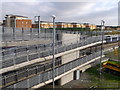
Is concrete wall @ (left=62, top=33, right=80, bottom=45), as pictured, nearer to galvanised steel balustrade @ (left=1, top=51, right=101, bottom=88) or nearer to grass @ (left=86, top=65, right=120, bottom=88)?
galvanised steel balustrade @ (left=1, top=51, right=101, bottom=88)

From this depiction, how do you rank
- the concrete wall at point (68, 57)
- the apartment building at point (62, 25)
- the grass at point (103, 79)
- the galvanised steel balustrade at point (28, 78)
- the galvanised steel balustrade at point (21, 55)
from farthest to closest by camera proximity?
the apartment building at point (62, 25) → the grass at point (103, 79) → the concrete wall at point (68, 57) → the galvanised steel balustrade at point (21, 55) → the galvanised steel balustrade at point (28, 78)

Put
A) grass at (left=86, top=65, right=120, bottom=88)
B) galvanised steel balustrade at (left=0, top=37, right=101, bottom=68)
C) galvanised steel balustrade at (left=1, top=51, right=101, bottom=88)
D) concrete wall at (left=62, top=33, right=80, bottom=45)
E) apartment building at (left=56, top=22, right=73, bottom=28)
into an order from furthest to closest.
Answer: apartment building at (left=56, top=22, right=73, bottom=28), concrete wall at (left=62, top=33, right=80, bottom=45), grass at (left=86, top=65, right=120, bottom=88), galvanised steel balustrade at (left=0, top=37, right=101, bottom=68), galvanised steel balustrade at (left=1, top=51, right=101, bottom=88)

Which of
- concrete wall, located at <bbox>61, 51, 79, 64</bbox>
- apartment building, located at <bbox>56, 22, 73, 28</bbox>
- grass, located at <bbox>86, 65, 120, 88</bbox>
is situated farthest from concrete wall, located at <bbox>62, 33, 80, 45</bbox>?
apartment building, located at <bbox>56, 22, 73, 28</bbox>

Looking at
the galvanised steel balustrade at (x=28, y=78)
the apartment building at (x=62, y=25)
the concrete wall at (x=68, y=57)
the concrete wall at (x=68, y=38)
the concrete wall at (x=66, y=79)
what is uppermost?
the apartment building at (x=62, y=25)

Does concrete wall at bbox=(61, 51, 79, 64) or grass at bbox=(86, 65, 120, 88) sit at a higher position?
concrete wall at bbox=(61, 51, 79, 64)

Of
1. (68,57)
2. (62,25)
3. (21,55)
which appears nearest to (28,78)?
(21,55)

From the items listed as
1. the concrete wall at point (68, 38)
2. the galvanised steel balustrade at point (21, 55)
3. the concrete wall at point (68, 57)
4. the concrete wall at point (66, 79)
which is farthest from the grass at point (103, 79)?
the galvanised steel balustrade at point (21, 55)

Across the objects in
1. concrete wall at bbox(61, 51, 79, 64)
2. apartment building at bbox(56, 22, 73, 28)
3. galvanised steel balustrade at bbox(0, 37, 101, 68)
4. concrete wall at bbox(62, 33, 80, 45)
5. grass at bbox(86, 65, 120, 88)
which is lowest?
grass at bbox(86, 65, 120, 88)

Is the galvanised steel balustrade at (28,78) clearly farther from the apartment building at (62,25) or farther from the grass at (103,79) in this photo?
the apartment building at (62,25)

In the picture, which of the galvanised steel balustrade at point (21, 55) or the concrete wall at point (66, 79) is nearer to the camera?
the galvanised steel balustrade at point (21, 55)

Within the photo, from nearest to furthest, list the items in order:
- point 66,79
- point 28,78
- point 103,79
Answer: point 28,78, point 66,79, point 103,79

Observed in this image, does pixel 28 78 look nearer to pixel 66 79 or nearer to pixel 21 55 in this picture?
pixel 21 55

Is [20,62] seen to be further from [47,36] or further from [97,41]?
[47,36]

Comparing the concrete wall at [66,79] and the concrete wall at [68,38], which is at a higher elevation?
the concrete wall at [68,38]
